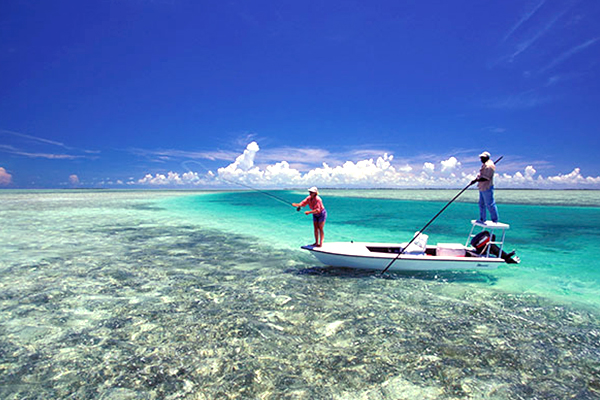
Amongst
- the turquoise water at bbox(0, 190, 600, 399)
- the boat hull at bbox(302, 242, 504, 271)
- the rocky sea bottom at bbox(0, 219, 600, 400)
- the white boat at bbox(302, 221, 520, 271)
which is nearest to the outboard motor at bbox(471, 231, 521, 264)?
the white boat at bbox(302, 221, 520, 271)

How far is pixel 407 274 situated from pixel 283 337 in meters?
6.83

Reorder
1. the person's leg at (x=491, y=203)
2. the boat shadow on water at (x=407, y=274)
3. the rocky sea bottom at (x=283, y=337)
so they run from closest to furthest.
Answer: the rocky sea bottom at (x=283, y=337) → the person's leg at (x=491, y=203) → the boat shadow on water at (x=407, y=274)

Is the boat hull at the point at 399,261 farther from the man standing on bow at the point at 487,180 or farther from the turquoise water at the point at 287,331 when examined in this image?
the man standing on bow at the point at 487,180

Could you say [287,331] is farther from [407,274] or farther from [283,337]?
[407,274]

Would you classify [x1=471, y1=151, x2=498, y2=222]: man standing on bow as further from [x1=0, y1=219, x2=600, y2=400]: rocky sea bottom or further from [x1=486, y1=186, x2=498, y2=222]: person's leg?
[x1=0, y1=219, x2=600, y2=400]: rocky sea bottom

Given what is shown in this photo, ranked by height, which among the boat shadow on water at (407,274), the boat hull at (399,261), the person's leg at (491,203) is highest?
the person's leg at (491,203)

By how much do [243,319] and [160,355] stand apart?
2.17 m

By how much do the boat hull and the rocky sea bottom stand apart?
46 centimetres

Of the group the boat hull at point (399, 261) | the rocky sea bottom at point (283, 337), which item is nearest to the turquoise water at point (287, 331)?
the rocky sea bottom at point (283, 337)

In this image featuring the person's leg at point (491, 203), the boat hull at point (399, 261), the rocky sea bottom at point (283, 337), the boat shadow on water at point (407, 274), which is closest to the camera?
the rocky sea bottom at point (283, 337)

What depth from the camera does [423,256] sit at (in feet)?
36.4

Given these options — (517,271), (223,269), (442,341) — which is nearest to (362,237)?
(517,271)

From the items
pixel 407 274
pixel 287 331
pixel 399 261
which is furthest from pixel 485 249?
pixel 287 331

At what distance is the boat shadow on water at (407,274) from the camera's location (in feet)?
37.8
